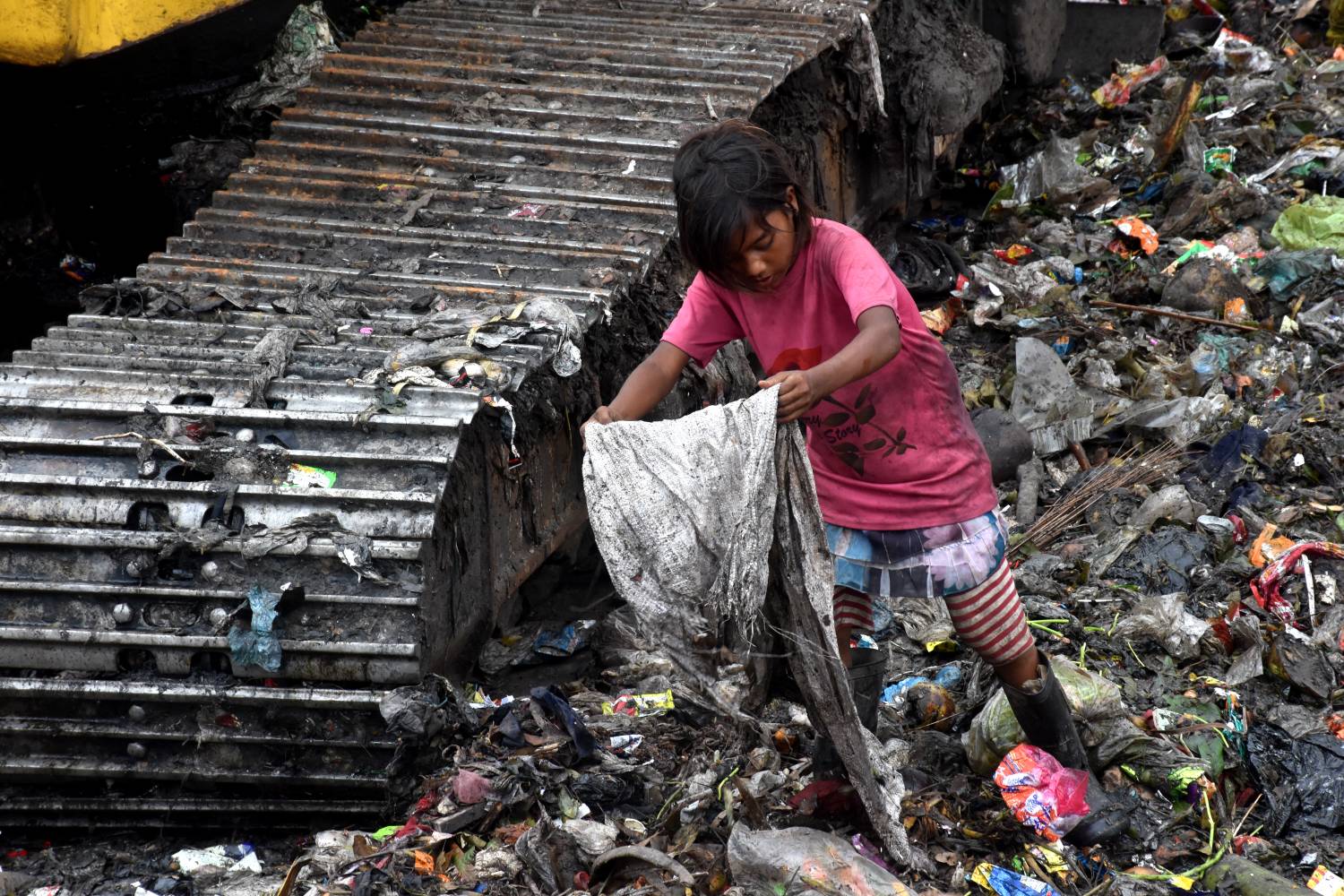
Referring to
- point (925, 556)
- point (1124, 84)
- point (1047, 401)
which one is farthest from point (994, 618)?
point (1124, 84)

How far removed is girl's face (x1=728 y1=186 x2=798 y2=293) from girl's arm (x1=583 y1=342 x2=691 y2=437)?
0.92ft

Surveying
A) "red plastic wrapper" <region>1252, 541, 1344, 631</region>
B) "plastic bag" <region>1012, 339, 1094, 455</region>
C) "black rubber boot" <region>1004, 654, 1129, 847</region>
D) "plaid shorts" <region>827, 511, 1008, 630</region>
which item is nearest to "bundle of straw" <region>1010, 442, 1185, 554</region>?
"plastic bag" <region>1012, 339, 1094, 455</region>

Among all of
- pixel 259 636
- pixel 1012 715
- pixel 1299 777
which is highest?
pixel 259 636

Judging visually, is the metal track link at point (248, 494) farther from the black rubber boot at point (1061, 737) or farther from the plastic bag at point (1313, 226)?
the plastic bag at point (1313, 226)

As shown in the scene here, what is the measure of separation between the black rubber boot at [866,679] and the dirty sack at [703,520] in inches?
22.0

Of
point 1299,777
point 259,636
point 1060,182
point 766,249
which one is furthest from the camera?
point 1060,182

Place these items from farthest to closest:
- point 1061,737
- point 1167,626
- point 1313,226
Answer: point 1313,226, point 1167,626, point 1061,737

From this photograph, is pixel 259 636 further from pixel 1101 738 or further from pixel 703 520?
pixel 1101 738

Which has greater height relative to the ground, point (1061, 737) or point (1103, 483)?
point (1061, 737)

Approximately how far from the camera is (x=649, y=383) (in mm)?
2865

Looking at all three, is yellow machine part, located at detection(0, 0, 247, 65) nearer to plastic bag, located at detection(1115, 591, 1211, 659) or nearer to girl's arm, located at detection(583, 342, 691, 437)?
girl's arm, located at detection(583, 342, 691, 437)

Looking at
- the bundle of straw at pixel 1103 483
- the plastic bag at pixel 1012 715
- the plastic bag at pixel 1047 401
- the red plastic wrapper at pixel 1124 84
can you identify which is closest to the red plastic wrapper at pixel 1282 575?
the bundle of straw at pixel 1103 483

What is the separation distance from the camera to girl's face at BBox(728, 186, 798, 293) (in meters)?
2.58

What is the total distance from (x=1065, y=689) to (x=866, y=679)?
1.99 ft
